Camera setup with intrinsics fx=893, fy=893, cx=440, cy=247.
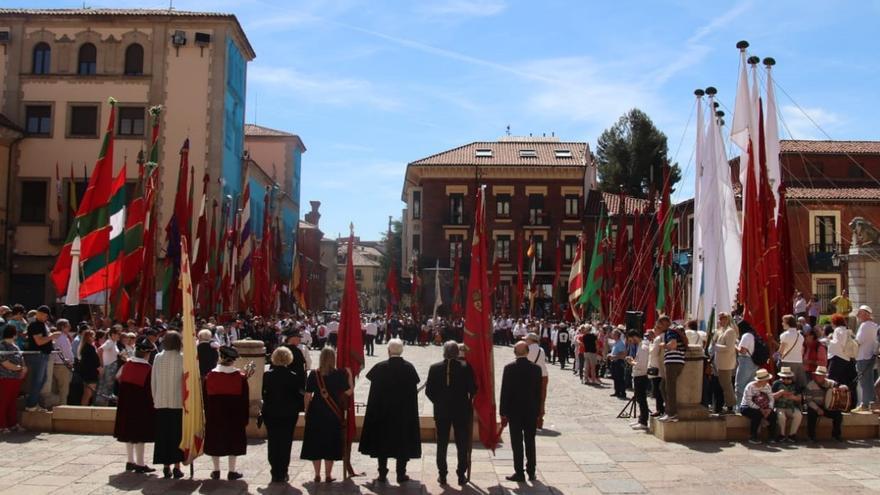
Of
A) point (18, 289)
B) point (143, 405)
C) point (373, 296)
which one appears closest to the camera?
point (143, 405)

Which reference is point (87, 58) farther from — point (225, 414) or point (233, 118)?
point (225, 414)

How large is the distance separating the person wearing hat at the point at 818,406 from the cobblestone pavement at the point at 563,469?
34 centimetres

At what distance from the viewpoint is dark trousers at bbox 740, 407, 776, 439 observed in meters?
12.8

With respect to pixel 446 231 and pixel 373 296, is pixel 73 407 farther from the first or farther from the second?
pixel 373 296

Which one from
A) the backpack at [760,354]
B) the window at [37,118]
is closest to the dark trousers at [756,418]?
the backpack at [760,354]

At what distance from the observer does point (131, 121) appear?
41.1 m

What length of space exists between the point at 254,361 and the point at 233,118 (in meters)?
32.6

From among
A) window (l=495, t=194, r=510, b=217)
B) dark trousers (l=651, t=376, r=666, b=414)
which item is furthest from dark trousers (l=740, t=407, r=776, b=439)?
window (l=495, t=194, r=510, b=217)

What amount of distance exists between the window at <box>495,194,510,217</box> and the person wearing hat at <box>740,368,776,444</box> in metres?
51.9

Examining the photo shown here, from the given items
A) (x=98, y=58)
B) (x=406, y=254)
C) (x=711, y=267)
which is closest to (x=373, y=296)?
(x=406, y=254)

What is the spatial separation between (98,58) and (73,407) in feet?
106

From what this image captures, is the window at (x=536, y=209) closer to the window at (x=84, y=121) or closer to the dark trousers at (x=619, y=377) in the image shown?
the window at (x=84, y=121)

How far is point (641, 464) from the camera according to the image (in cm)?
1113

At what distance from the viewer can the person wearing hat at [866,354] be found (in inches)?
569
